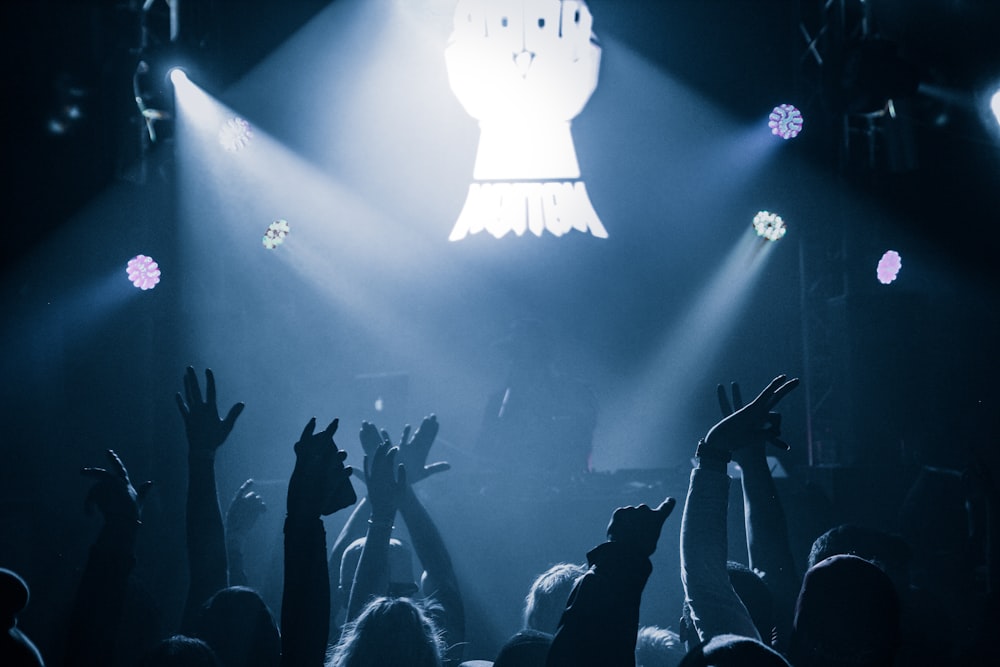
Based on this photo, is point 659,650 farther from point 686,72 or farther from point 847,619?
point 686,72

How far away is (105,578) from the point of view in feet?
Answer: 7.30

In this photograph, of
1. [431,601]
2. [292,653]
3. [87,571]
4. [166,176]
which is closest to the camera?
[292,653]

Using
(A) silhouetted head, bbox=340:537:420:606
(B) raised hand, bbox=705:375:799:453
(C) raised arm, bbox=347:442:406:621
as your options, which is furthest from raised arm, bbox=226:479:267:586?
(B) raised hand, bbox=705:375:799:453

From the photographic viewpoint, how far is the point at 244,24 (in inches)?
390

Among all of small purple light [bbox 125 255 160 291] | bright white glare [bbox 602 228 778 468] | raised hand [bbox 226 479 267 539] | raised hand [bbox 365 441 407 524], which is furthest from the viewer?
bright white glare [bbox 602 228 778 468]

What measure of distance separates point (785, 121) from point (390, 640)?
922cm

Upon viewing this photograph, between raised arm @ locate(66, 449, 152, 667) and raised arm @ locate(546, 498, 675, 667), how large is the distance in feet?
4.24

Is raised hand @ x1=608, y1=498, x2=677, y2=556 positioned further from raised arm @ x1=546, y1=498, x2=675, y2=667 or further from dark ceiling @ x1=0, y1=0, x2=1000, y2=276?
dark ceiling @ x1=0, y1=0, x2=1000, y2=276

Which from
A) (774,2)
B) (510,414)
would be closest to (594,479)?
(510,414)

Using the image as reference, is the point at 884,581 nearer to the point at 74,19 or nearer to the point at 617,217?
the point at 74,19

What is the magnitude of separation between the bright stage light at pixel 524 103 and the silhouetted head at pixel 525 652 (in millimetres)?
8339

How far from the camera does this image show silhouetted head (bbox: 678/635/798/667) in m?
1.49

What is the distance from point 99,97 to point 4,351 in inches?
80.8

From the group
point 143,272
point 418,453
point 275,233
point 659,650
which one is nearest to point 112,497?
point 418,453
